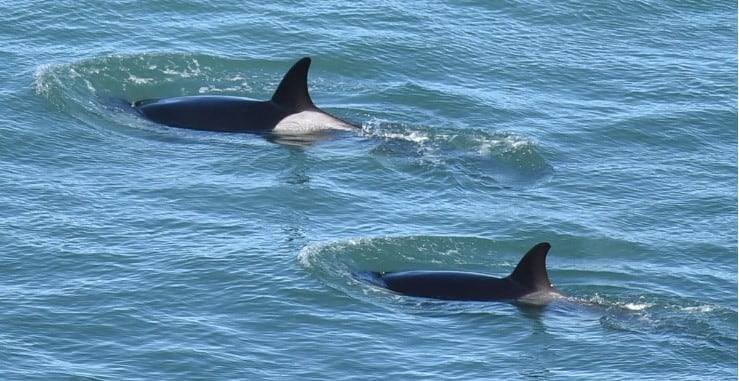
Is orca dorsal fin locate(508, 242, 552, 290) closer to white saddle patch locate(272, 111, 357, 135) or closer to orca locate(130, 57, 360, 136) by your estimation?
white saddle patch locate(272, 111, 357, 135)

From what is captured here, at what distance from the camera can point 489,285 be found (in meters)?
31.0

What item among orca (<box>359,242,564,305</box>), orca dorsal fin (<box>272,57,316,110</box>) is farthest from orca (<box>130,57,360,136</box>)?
orca (<box>359,242,564,305</box>)

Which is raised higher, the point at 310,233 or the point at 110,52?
the point at 110,52

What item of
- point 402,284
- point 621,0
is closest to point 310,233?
point 402,284

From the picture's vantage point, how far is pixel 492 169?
37.4 metres

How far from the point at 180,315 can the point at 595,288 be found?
23.3ft

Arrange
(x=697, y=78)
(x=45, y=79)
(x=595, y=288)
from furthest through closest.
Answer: (x=697, y=78) → (x=45, y=79) → (x=595, y=288)

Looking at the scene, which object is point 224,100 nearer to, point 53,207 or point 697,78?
point 53,207

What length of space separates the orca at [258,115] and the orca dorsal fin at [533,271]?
876 cm

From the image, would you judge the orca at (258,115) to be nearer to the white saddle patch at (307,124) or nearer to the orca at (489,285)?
the white saddle patch at (307,124)

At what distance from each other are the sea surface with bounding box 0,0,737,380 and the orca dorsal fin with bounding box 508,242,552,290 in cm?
46

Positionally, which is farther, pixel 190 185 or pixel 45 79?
pixel 45 79

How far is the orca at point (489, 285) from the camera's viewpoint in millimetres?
30594

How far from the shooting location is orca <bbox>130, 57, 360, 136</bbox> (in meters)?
38.3
